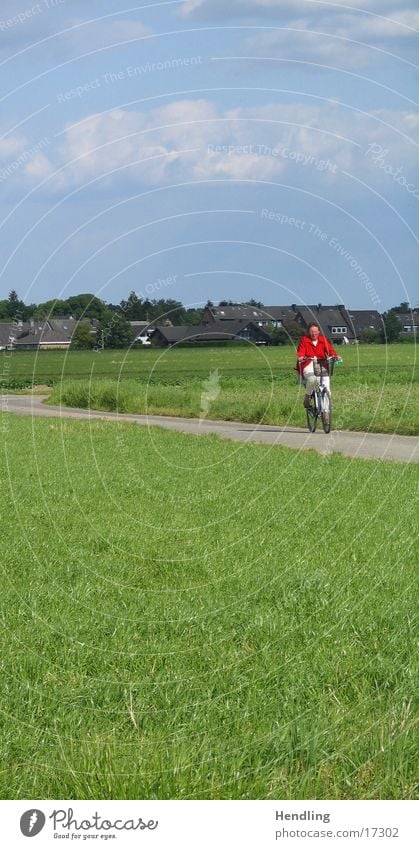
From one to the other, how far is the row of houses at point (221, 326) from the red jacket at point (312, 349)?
20.1 inches

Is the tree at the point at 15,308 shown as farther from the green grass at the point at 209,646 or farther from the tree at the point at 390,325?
the tree at the point at 390,325

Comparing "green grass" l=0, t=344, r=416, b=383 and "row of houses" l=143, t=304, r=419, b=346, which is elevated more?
"row of houses" l=143, t=304, r=419, b=346

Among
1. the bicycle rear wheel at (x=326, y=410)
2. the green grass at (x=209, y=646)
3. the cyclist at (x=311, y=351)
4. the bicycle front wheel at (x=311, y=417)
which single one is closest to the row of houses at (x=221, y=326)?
the cyclist at (x=311, y=351)

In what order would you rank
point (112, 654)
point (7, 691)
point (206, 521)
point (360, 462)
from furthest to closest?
1. point (360, 462)
2. point (206, 521)
3. point (112, 654)
4. point (7, 691)

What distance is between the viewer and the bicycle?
2008cm

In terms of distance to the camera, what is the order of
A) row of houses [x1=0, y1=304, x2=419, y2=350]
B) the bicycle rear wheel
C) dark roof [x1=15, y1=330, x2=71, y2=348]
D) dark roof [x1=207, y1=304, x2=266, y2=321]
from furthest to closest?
the bicycle rear wheel, dark roof [x1=207, y1=304, x2=266, y2=321], row of houses [x1=0, y1=304, x2=419, y2=350], dark roof [x1=15, y1=330, x2=71, y2=348]

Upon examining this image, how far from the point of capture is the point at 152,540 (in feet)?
30.6

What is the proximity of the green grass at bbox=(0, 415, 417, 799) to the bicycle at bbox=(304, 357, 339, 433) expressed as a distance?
8.16 m

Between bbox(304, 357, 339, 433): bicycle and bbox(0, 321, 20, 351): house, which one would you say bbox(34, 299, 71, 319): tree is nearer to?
bbox(0, 321, 20, 351): house

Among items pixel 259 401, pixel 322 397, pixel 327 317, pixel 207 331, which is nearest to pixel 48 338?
pixel 207 331

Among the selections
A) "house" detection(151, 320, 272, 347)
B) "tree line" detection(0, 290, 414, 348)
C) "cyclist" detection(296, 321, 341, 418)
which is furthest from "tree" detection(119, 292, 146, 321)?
"cyclist" detection(296, 321, 341, 418)

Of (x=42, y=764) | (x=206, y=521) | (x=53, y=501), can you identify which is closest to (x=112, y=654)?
(x=42, y=764)
